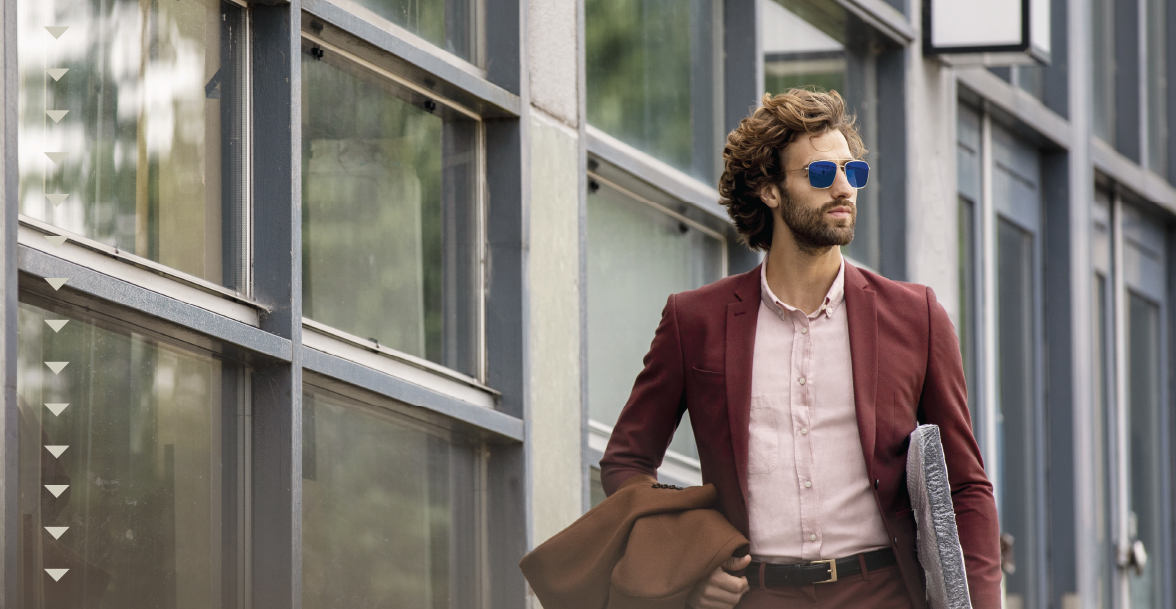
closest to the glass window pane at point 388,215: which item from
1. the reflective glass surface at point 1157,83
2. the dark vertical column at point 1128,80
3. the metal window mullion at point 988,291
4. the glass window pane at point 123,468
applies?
the glass window pane at point 123,468

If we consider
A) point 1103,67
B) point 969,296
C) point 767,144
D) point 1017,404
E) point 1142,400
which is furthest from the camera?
point 1142,400

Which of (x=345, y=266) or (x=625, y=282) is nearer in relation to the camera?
(x=345, y=266)

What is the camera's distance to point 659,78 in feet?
25.5

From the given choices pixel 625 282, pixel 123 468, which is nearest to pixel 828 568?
pixel 123 468

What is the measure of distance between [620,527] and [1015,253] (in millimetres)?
9485

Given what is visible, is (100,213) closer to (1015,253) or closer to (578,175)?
(578,175)

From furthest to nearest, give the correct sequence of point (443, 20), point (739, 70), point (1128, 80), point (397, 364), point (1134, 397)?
point (1134, 397) < point (1128, 80) < point (739, 70) < point (443, 20) < point (397, 364)

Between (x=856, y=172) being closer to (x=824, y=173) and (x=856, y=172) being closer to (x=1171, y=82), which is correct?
(x=824, y=173)

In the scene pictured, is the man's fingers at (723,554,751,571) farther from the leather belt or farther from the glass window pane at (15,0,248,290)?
the glass window pane at (15,0,248,290)

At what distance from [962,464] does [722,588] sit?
2.11ft

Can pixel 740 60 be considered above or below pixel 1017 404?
above

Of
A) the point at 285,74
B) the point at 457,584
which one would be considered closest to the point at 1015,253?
the point at 457,584

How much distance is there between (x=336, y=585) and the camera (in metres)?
5.34

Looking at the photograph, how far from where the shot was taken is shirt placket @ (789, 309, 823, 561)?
395 centimetres
